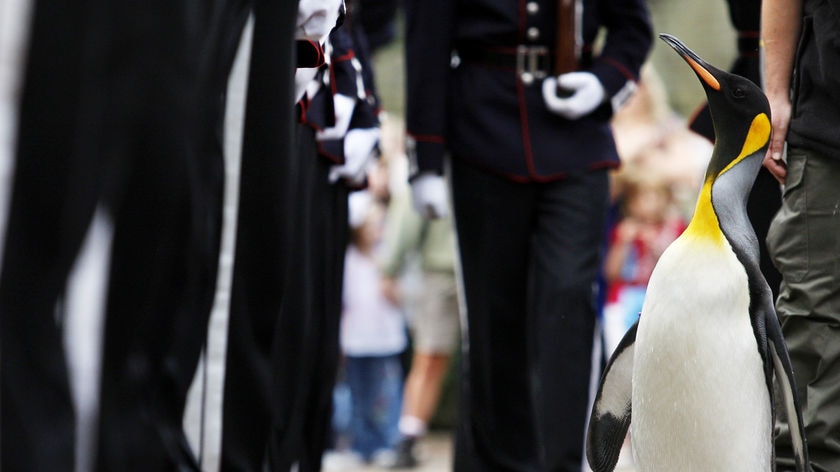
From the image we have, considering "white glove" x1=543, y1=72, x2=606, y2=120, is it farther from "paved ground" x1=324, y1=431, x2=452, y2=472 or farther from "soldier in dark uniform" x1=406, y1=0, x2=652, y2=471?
"paved ground" x1=324, y1=431, x2=452, y2=472

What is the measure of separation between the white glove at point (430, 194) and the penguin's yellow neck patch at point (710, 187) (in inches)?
58.1

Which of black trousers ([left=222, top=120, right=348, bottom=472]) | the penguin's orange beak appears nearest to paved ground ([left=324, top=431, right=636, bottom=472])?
black trousers ([left=222, top=120, right=348, bottom=472])

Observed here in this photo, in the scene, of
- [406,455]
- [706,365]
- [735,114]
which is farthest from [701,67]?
[406,455]

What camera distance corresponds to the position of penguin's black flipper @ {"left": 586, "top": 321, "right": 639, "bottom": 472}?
3.17 metres

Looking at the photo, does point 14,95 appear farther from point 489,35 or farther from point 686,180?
point 686,180

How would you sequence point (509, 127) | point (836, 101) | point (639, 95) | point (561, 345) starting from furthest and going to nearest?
1. point (639, 95)
2. point (509, 127)
3. point (561, 345)
4. point (836, 101)

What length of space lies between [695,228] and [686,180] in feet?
14.9

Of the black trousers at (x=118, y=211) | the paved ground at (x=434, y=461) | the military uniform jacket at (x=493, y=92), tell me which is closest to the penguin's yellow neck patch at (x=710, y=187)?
the black trousers at (x=118, y=211)

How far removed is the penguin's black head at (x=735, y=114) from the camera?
3021 millimetres

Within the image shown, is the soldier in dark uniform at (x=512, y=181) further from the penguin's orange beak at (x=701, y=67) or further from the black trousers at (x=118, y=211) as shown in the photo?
the black trousers at (x=118, y=211)

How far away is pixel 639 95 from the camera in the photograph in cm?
740

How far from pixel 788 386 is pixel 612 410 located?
456 millimetres

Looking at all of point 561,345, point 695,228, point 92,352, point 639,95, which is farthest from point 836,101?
point 639,95

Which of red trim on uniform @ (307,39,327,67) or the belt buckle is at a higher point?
red trim on uniform @ (307,39,327,67)
